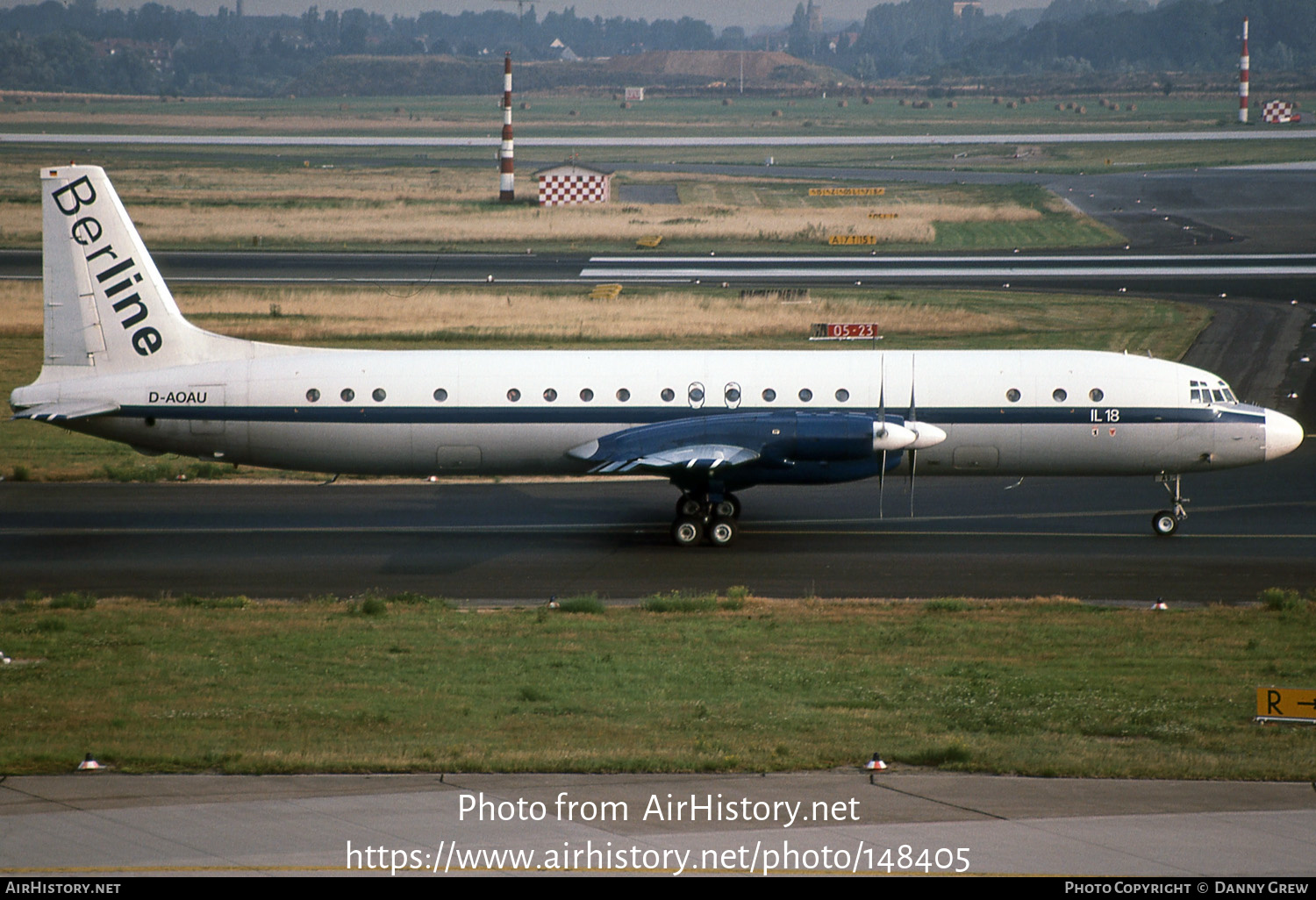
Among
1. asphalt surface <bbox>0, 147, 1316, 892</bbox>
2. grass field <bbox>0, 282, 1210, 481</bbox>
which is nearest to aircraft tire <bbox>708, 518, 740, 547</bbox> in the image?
asphalt surface <bbox>0, 147, 1316, 892</bbox>

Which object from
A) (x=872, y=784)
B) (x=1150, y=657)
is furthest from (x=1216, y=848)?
(x=1150, y=657)

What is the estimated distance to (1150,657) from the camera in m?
20.3

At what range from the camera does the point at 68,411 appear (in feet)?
93.2

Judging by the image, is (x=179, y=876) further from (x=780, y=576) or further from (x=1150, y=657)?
(x=780, y=576)

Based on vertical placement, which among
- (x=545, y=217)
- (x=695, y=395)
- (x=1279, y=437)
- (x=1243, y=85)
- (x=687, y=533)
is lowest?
(x=687, y=533)

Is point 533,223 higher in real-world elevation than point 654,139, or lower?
lower

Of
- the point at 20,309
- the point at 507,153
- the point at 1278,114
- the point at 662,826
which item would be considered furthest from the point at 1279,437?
the point at 1278,114

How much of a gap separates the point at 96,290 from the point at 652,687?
56.8 ft

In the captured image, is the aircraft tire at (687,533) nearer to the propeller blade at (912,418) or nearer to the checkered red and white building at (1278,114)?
the propeller blade at (912,418)

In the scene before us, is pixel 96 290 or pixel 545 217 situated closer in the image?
pixel 96 290

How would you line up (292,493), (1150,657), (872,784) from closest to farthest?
(872,784)
(1150,657)
(292,493)

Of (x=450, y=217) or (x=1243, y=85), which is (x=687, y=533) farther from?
(x=1243, y=85)

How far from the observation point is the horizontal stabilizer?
2827 cm

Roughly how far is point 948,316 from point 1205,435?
27.1 m
